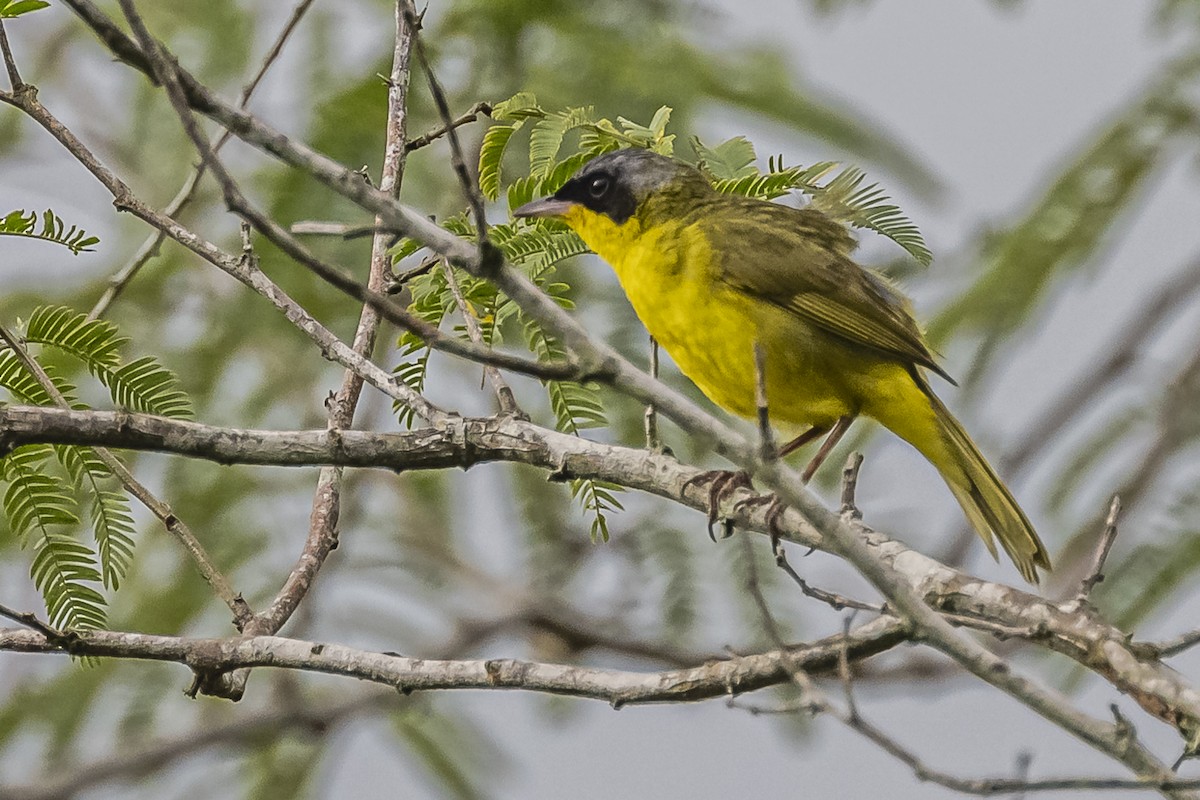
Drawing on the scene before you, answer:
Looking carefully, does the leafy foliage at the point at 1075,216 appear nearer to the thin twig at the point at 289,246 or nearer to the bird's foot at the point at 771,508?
the bird's foot at the point at 771,508

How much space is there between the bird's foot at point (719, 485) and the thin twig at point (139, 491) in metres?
1.16

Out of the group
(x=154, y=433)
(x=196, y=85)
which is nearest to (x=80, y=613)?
(x=154, y=433)

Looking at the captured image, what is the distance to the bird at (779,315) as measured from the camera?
174 inches

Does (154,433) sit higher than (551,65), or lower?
lower

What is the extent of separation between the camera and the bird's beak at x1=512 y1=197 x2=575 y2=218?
424cm

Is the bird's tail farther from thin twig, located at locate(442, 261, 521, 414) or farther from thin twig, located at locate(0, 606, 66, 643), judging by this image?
thin twig, located at locate(0, 606, 66, 643)

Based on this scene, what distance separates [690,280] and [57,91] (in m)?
5.29

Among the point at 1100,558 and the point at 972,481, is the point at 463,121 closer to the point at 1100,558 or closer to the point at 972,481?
the point at 1100,558

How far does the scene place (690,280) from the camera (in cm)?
451

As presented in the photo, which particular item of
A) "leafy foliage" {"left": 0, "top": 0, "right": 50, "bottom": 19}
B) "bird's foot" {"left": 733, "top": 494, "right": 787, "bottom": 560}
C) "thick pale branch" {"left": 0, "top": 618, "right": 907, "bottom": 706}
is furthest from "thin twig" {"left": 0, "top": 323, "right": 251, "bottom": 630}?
"bird's foot" {"left": 733, "top": 494, "right": 787, "bottom": 560}

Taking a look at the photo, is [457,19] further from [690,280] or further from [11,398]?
[11,398]

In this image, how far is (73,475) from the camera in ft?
10.9

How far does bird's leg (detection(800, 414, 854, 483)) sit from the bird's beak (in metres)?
1.21


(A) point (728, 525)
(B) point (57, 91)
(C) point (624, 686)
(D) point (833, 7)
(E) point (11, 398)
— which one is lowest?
(C) point (624, 686)
